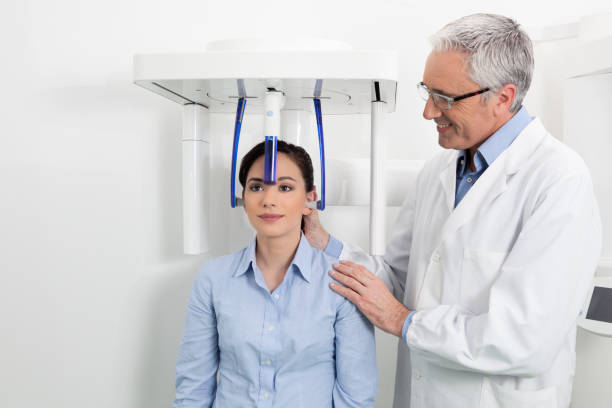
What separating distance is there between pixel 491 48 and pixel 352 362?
0.71 metres

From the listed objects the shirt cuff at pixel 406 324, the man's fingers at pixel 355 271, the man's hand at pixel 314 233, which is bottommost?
the shirt cuff at pixel 406 324

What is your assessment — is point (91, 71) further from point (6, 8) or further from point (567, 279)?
point (567, 279)

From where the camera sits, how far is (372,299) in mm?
1104

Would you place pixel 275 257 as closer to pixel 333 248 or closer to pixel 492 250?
pixel 333 248

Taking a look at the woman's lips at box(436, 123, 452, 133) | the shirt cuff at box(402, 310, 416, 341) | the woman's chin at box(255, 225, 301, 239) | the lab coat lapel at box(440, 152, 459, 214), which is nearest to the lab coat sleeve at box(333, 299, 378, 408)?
the shirt cuff at box(402, 310, 416, 341)

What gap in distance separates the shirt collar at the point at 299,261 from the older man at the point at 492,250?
68 millimetres

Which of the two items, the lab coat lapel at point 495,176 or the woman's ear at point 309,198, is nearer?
the lab coat lapel at point 495,176

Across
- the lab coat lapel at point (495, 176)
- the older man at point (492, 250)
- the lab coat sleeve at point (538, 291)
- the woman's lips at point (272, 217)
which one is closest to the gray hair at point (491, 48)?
the older man at point (492, 250)

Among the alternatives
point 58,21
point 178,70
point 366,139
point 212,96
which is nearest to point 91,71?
point 58,21

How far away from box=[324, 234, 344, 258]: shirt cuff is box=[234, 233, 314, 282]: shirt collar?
125 mm

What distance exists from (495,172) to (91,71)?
1186 millimetres

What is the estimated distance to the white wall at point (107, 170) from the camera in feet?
4.98

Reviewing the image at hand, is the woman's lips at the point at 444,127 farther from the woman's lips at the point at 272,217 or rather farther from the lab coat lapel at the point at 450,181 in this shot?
the woman's lips at the point at 272,217

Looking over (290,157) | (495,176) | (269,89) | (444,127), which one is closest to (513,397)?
(495,176)
